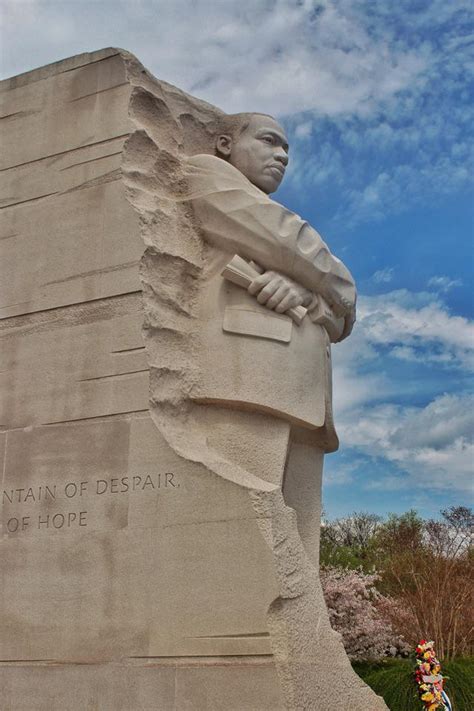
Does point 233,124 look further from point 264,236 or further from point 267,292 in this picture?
point 267,292

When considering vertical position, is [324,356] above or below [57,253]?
below

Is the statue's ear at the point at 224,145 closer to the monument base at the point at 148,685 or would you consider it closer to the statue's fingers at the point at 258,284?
the statue's fingers at the point at 258,284

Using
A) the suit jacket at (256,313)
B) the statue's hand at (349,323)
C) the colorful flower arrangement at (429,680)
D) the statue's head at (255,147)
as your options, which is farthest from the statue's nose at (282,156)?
the colorful flower arrangement at (429,680)

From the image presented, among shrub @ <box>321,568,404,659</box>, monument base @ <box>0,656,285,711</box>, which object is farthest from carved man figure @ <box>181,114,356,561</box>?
shrub @ <box>321,568,404,659</box>

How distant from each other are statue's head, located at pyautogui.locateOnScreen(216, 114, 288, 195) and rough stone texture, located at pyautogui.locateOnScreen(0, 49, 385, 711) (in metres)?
0.16

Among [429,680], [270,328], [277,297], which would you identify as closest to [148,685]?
[270,328]

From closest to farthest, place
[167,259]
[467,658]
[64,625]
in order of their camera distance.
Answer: [64,625] → [167,259] → [467,658]

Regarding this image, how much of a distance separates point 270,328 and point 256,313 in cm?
16

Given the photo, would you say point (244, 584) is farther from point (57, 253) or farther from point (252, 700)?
point (57, 253)

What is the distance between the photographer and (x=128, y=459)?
6.40m

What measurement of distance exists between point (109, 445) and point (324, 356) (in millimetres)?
1980

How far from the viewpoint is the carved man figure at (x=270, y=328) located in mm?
6711

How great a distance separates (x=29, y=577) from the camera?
6.56m

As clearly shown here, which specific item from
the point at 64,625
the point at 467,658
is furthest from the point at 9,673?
the point at 467,658
